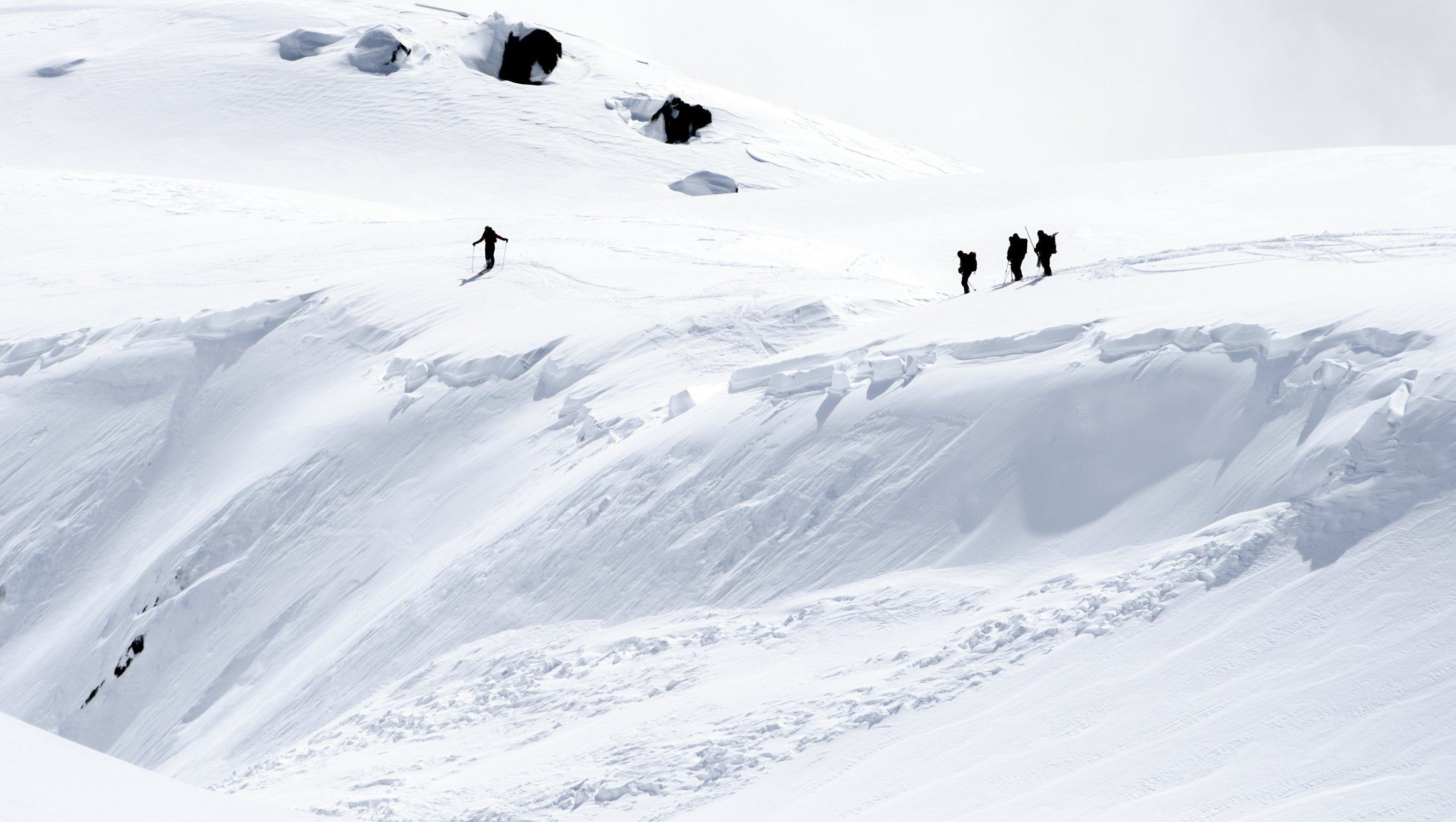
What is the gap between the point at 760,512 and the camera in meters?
13.9

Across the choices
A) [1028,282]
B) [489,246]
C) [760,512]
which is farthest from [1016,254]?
[489,246]

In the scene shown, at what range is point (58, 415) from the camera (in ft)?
69.6

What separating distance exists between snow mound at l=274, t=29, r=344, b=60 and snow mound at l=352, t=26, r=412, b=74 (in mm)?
1645

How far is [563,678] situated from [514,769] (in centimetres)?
157

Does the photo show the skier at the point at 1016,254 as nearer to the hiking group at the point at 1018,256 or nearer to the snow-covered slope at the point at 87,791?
the hiking group at the point at 1018,256

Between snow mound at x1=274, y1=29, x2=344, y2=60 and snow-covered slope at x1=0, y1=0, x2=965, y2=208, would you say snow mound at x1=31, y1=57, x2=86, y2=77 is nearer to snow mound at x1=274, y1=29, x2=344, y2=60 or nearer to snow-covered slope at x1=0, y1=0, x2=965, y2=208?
snow-covered slope at x1=0, y1=0, x2=965, y2=208

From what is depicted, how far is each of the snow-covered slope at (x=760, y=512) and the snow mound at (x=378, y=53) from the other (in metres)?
28.3

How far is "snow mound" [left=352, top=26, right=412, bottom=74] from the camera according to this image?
54.8m

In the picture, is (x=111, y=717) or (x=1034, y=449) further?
(x=111, y=717)

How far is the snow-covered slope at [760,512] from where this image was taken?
963cm

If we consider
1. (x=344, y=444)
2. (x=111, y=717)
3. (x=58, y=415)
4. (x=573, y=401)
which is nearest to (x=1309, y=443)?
(x=573, y=401)

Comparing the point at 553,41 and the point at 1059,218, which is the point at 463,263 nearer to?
the point at 1059,218

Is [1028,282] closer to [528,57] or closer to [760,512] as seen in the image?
[760,512]

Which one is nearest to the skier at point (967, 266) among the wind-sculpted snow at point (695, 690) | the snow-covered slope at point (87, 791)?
the wind-sculpted snow at point (695, 690)
